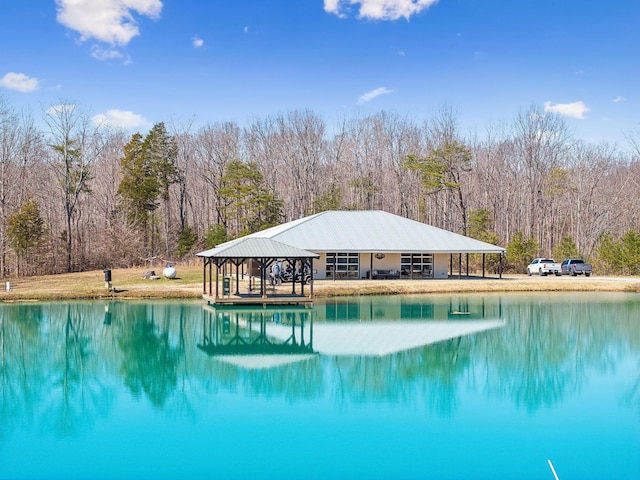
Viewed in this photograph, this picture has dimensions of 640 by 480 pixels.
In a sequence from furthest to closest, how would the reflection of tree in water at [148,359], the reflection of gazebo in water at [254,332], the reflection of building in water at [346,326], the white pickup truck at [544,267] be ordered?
the white pickup truck at [544,267] → the reflection of building in water at [346,326] → the reflection of gazebo in water at [254,332] → the reflection of tree in water at [148,359]

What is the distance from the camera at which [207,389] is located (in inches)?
540

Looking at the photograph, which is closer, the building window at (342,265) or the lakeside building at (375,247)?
the lakeside building at (375,247)

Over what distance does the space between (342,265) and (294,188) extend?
2335cm

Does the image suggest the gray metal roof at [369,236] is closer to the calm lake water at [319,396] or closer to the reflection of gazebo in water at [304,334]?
the reflection of gazebo in water at [304,334]

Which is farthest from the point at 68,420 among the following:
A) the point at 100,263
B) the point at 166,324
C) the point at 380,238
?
the point at 100,263

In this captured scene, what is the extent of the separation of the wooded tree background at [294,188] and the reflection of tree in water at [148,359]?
80.1 feet

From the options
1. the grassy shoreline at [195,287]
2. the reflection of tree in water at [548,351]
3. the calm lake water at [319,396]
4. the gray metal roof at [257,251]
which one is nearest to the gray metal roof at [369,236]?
the grassy shoreline at [195,287]

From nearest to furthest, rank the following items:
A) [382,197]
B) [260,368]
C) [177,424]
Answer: [177,424]
[260,368]
[382,197]

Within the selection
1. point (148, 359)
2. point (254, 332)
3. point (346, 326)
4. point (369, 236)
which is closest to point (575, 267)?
point (369, 236)

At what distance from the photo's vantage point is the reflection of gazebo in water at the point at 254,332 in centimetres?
1772

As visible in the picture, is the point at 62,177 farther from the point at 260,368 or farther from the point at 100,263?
the point at 260,368

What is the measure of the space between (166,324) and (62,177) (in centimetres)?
3635

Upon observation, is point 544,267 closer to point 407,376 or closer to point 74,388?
point 407,376

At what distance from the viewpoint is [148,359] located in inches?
672
